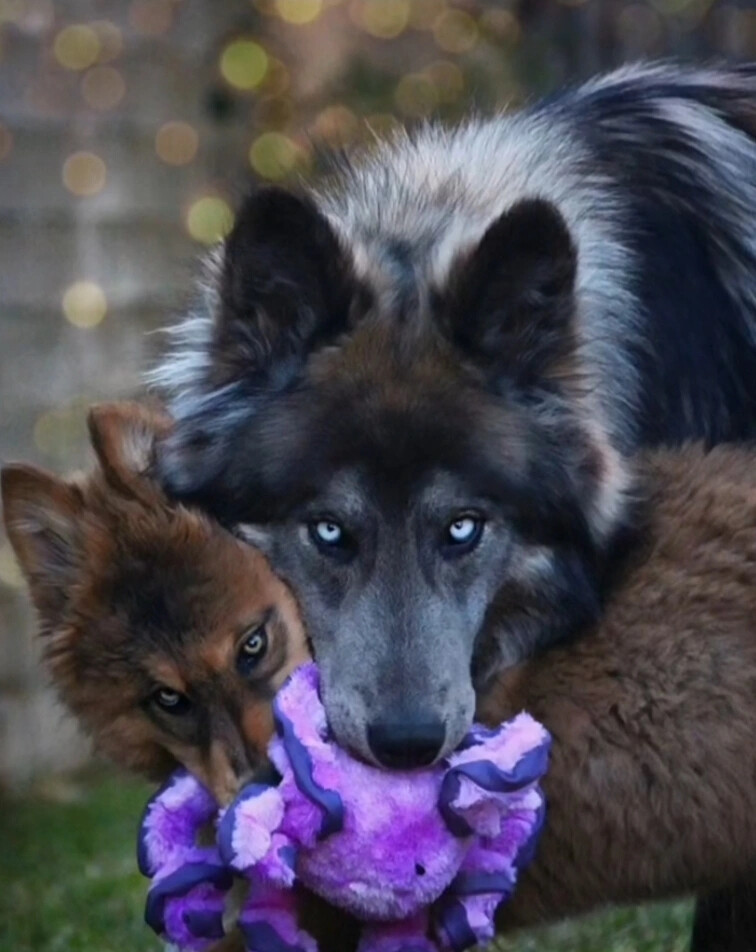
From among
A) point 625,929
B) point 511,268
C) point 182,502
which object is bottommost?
point 625,929

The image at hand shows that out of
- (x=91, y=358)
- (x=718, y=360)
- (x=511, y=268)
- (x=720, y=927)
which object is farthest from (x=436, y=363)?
(x=91, y=358)

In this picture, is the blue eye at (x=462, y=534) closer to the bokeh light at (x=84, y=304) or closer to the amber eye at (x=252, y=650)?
the amber eye at (x=252, y=650)

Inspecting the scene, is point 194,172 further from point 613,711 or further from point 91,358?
point 613,711

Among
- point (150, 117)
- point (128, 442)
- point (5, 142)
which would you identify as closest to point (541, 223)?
point (128, 442)

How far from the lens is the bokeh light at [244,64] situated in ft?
27.6

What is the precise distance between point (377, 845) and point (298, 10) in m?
5.92

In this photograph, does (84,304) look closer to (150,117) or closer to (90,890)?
(150,117)

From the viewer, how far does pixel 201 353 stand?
13.6 ft

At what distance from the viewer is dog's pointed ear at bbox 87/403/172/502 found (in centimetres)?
380

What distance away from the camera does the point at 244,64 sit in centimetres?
842

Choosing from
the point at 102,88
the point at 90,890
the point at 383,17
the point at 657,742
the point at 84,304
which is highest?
the point at 383,17

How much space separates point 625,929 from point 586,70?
5009mm

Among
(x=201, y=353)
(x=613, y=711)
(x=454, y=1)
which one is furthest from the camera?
(x=454, y=1)

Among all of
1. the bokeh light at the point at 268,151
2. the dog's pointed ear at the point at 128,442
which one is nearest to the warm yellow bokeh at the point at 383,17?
the bokeh light at the point at 268,151
